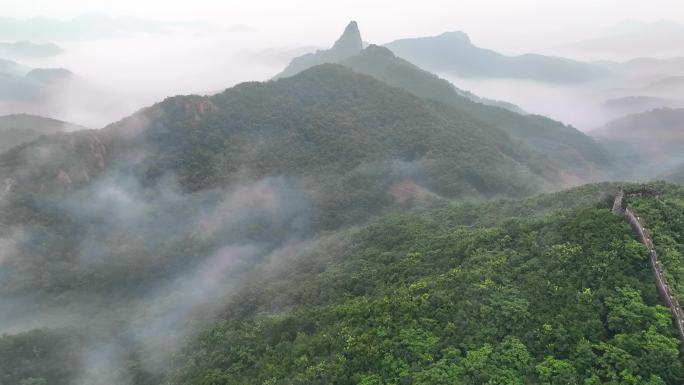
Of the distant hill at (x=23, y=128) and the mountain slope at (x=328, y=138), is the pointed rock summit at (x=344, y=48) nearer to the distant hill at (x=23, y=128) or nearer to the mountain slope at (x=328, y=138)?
the distant hill at (x=23, y=128)

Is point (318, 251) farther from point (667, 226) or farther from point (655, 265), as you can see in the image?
point (655, 265)

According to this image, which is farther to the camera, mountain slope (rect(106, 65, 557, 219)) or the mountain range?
mountain slope (rect(106, 65, 557, 219))

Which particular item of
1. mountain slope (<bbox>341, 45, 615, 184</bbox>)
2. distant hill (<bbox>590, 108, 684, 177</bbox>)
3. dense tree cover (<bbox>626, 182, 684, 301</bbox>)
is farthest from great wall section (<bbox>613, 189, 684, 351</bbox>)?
distant hill (<bbox>590, 108, 684, 177</bbox>)

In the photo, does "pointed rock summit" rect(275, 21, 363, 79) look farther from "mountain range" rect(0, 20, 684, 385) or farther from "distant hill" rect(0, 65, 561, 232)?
"distant hill" rect(0, 65, 561, 232)

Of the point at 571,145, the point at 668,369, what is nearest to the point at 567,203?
the point at 668,369

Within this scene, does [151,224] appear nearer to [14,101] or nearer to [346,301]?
[346,301]
